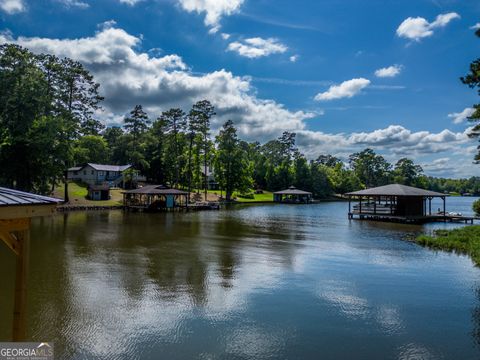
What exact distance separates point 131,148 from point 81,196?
2517 centimetres

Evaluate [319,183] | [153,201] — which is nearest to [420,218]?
[153,201]

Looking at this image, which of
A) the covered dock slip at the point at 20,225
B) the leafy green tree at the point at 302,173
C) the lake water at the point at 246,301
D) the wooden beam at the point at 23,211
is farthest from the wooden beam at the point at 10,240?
the leafy green tree at the point at 302,173

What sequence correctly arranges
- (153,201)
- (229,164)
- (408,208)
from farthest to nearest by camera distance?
(229,164) → (153,201) → (408,208)

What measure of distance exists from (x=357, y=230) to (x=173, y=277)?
20448mm

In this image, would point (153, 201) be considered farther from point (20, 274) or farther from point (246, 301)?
point (20, 274)

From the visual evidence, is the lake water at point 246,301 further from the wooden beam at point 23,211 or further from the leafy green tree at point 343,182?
the leafy green tree at point 343,182

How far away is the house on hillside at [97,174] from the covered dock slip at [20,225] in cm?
5548

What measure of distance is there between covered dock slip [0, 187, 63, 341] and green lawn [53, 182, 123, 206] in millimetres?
40633

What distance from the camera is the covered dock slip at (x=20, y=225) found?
17.1 ft

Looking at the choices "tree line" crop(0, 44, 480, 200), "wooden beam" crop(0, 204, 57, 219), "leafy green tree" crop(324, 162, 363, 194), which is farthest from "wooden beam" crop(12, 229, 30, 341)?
"leafy green tree" crop(324, 162, 363, 194)

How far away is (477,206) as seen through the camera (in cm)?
2809

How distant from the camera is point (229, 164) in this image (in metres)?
66.5

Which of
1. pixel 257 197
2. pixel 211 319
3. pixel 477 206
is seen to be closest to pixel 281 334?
pixel 211 319

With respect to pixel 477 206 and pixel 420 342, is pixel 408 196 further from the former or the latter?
pixel 420 342
